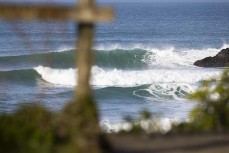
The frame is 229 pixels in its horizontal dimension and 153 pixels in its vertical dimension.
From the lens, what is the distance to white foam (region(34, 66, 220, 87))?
29.0 m

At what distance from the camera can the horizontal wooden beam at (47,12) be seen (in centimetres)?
764

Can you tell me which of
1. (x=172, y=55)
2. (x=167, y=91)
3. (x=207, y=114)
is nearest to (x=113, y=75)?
(x=167, y=91)

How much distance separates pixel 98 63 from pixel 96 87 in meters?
8.54

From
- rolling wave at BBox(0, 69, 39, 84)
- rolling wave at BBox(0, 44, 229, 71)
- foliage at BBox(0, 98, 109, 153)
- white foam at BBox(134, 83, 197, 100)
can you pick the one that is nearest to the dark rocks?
rolling wave at BBox(0, 44, 229, 71)

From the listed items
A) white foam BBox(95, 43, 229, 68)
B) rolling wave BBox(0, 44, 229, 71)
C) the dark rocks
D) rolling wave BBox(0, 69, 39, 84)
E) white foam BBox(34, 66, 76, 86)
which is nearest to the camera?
white foam BBox(34, 66, 76, 86)

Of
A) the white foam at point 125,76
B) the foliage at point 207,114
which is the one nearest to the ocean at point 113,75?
the white foam at point 125,76

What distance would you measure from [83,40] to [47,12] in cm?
48

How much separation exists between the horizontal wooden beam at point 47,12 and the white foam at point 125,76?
20371 mm

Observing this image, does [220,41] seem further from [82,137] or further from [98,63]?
[82,137]

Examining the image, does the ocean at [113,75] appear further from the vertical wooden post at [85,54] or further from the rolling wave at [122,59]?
the vertical wooden post at [85,54]

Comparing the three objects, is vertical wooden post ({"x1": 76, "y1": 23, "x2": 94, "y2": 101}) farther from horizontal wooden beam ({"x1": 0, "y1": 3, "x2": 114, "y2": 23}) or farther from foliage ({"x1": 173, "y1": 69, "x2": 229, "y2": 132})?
foliage ({"x1": 173, "y1": 69, "x2": 229, "y2": 132})

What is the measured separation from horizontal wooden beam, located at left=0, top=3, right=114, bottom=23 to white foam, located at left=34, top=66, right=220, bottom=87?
2037cm

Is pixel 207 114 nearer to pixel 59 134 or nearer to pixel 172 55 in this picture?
pixel 59 134

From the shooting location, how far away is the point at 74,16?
7.66m
